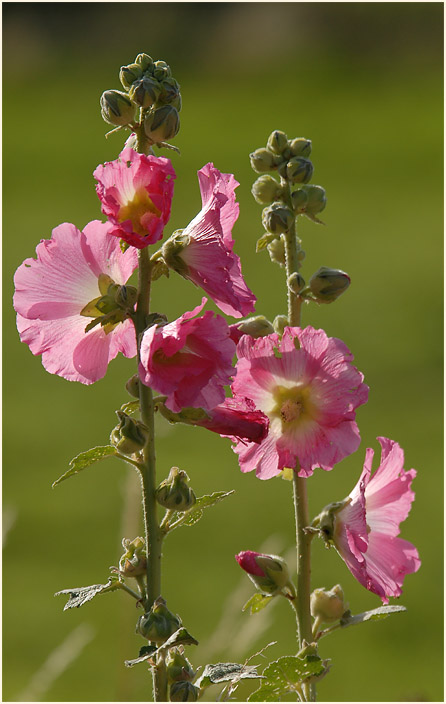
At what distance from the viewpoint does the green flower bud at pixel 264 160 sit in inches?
26.9

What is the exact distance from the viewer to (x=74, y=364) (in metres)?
0.62

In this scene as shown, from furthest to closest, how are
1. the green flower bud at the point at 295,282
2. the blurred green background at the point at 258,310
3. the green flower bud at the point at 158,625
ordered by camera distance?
the blurred green background at the point at 258,310 → the green flower bud at the point at 295,282 → the green flower bud at the point at 158,625

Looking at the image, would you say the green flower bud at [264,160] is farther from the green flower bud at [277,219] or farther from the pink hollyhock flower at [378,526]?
the pink hollyhock flower at [378,526]

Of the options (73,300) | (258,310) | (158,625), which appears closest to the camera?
(158,625)

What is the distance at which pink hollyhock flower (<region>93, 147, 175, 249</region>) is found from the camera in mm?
561

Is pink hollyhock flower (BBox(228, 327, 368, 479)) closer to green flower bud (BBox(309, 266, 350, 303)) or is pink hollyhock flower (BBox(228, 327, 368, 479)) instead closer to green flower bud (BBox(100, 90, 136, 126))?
green flower bud (BBox(309, 266, 350, 303))

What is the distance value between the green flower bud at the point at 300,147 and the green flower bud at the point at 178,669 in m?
0.32

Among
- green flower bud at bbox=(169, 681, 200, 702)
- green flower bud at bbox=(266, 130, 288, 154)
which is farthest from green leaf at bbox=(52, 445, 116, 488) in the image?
green flower bud at bbox=(266, 130, 288, 154)

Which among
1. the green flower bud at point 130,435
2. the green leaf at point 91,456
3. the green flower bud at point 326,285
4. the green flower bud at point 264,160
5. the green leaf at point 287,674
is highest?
the green flower bud at point 264,160

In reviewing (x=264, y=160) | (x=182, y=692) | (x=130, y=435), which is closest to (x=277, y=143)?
(x=264, y=160)

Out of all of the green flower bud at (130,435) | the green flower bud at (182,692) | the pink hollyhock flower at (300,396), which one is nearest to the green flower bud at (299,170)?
the pink hollyhock flower at (300,396)

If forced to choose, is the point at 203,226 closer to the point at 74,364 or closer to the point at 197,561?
the point at 74,364

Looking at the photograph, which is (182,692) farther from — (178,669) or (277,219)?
(277,219)

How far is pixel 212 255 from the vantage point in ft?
1.90
